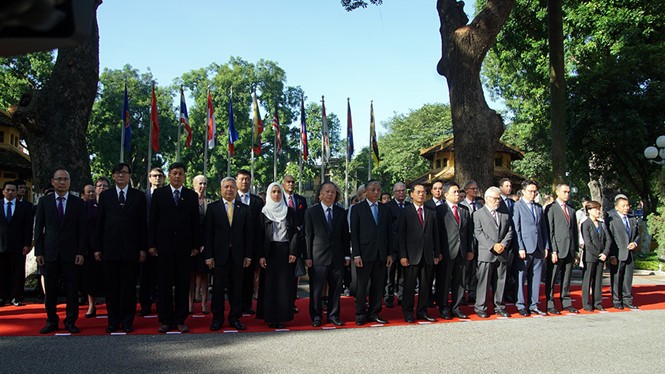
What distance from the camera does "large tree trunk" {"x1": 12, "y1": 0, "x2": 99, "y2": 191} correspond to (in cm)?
1159

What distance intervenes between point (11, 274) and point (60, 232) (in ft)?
10.4

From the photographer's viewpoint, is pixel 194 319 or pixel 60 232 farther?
pixel 194 319

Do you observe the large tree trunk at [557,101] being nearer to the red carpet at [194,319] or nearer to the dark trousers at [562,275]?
the red carpet at [194,319]

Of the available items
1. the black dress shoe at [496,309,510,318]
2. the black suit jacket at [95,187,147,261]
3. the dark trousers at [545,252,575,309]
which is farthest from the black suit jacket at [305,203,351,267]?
the dark trousers at [545,252,575,309]

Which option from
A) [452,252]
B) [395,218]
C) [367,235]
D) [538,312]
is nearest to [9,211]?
[367,235]

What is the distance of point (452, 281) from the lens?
352 inches

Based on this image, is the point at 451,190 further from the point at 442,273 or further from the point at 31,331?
the point at 31,331

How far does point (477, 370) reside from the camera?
5.47 m

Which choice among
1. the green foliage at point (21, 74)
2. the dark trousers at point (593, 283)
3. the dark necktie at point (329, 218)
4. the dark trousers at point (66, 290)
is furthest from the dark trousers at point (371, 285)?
the green foliage at point (21, 74)

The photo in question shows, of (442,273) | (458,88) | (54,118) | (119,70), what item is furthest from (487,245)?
(119,70)

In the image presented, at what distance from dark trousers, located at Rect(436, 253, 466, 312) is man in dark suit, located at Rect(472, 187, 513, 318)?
30cm

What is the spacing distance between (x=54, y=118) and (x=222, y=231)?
6093mm

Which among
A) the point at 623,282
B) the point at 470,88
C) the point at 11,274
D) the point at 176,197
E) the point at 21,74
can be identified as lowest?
the point at 623,282

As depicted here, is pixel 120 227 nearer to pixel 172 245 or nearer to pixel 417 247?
pixel 172 245
